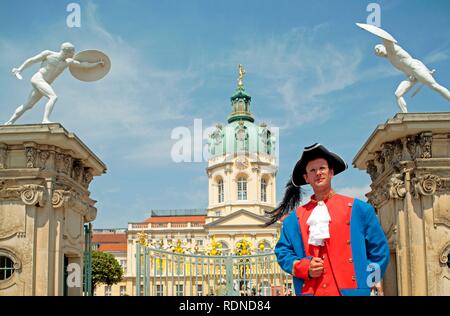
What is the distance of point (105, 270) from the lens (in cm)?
5212

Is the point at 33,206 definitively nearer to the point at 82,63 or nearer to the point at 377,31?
the point at 82,63

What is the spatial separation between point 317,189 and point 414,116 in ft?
17.9

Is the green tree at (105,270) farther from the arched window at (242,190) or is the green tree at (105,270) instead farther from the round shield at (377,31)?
the round shield at (377,31)

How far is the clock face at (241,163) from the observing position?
198 feet

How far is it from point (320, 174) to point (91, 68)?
6.80 m

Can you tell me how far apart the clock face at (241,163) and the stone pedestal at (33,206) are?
163ft

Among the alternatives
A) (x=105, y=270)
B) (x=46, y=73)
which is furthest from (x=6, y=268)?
(x=105, y=270)

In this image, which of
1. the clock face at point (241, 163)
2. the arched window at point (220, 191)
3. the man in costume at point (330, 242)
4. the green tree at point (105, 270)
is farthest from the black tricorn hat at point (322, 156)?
the arched window at point (220, 191)

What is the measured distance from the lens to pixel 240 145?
198 ft

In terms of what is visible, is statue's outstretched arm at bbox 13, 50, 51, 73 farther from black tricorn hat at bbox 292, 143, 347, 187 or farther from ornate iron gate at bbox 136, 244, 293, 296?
black tricorn hat at bbox 292, 143, 347, 187

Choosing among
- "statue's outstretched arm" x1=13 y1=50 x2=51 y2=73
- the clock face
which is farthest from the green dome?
"statue's outstretched arm" x1=13 y1=50 x2=51 y2=73

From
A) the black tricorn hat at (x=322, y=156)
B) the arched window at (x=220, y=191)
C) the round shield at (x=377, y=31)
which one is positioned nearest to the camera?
the black tricorn hat at (x=322, y=156)
